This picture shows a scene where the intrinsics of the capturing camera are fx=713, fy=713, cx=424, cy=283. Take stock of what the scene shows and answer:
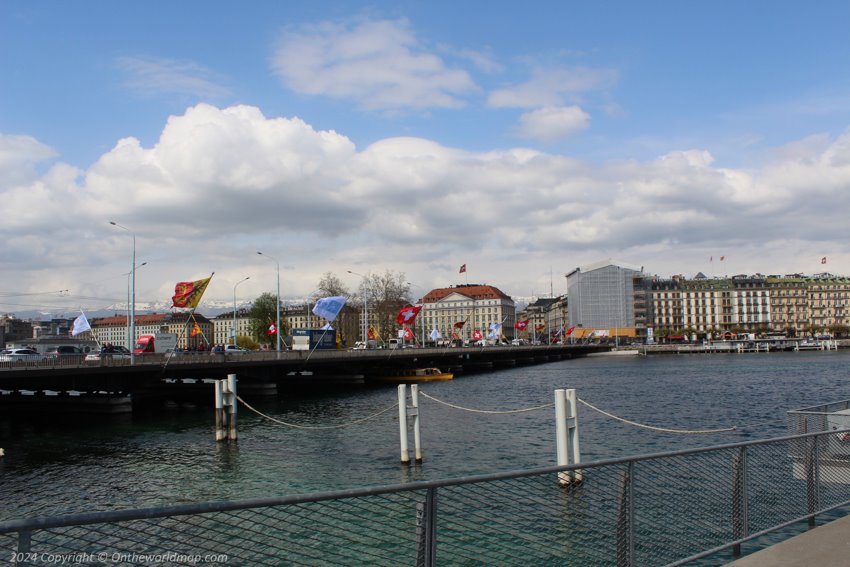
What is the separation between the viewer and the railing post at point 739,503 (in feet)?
30.3

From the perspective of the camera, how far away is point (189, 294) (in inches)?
2047

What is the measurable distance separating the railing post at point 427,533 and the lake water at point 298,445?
17226mm

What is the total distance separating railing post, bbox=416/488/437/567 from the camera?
6.36 m

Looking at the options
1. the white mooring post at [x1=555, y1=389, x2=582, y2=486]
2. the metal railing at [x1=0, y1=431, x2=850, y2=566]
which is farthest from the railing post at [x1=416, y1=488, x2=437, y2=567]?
the white mooring post at [x1=555, y1=389, x2=582, y2=486]

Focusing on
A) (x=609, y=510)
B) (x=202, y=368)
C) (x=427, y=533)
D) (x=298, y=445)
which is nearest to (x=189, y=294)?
(x=202, y=368)

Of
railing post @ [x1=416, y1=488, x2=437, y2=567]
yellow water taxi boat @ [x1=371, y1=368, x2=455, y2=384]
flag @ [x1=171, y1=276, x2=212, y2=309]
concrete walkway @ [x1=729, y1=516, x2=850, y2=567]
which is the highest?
flag @ [x1=171, y1=276, x2=212, y2=309]

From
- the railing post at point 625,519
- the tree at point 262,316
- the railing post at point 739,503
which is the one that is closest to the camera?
the railing post at point 625,519

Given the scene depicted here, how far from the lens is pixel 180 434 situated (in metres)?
38.8

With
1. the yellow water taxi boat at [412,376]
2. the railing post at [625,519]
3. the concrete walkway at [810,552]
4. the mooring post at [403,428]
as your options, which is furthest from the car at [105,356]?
the concrete walkway at [810,552]

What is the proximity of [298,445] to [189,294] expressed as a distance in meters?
22.7

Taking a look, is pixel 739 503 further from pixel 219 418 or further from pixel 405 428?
pixel 219 418

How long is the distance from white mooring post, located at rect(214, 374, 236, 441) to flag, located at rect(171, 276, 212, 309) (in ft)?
58.7

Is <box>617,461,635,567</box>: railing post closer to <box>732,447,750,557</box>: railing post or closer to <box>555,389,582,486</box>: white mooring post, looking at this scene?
<box>732,447,750,557</box>: railing post

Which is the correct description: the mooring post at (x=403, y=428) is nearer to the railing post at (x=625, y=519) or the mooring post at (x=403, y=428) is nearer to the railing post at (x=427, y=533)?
the railing post at (x=625, y=519)
